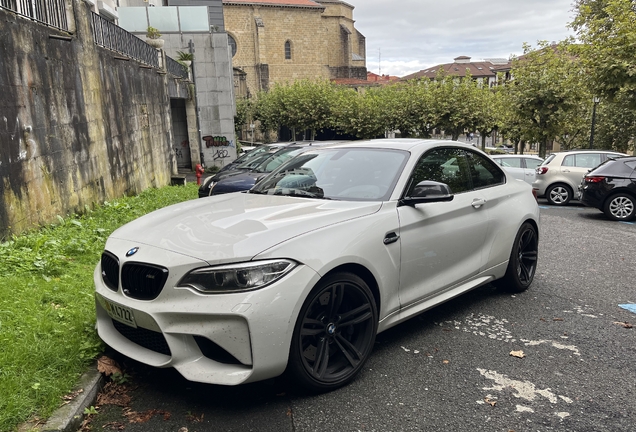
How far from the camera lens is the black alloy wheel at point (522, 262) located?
5.13m

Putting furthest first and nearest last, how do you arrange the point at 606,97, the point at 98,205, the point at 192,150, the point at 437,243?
the point at 192,150
the point at 606,97
the point at 98,205
the point at 437,243

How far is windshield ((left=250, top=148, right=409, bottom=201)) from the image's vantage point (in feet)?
12.8

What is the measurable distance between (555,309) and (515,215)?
1.02m

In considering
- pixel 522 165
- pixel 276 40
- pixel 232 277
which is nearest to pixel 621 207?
pixel 522 165

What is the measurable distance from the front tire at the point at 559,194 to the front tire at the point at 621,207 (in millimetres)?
3019

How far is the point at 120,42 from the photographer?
11820mm

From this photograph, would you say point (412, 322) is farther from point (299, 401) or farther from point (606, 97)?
point (606, 97)

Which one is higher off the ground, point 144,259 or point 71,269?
point 144,259

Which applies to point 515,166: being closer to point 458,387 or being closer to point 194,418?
point 458,387

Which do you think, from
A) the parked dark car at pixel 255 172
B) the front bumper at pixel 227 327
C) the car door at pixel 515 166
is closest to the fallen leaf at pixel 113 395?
the front bumper at pixel 227 327

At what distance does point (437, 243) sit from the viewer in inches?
158

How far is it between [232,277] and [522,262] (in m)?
3.80

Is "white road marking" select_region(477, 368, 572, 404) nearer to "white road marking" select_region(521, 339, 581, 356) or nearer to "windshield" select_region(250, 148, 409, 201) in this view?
"white road marking" select_region(521, 339, 581, 356)

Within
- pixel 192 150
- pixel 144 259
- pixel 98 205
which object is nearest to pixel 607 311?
pixel 144 259
